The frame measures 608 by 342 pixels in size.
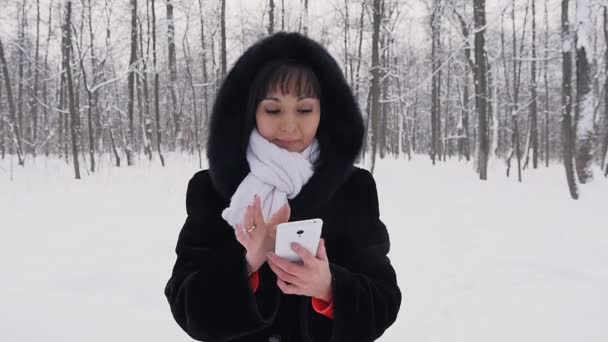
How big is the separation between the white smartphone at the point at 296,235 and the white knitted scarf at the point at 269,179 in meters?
0.23

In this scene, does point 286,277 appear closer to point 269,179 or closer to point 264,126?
point 269,179

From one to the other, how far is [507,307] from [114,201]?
7.25 m

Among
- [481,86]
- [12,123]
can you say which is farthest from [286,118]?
[12,123]

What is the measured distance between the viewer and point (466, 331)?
3.08 meters

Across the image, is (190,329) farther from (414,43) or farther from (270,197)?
(414,43)

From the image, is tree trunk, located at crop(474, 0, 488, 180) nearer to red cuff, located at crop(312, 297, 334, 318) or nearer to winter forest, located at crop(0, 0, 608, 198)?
winter forest, located at crop(0, 0, 608, 198)

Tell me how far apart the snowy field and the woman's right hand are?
2.19 m

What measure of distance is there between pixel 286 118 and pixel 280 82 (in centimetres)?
12

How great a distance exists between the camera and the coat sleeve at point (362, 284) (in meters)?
1.20

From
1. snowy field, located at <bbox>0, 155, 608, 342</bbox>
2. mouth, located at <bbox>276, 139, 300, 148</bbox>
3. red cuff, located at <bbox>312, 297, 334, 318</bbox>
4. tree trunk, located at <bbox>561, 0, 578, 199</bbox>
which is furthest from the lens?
tree trunk, located at <bbox>561, 0, 578, 199</bbox>

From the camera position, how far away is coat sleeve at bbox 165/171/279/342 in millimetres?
1184

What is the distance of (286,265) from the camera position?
1047mm

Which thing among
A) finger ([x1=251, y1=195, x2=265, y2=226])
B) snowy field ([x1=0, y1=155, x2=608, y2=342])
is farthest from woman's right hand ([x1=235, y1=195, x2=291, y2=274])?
snowy field ([x1=0, y1=155, x2=608, y2=342])

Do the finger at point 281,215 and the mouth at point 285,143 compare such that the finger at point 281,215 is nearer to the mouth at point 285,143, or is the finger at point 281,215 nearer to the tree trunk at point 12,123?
the mouth at point 285,143
